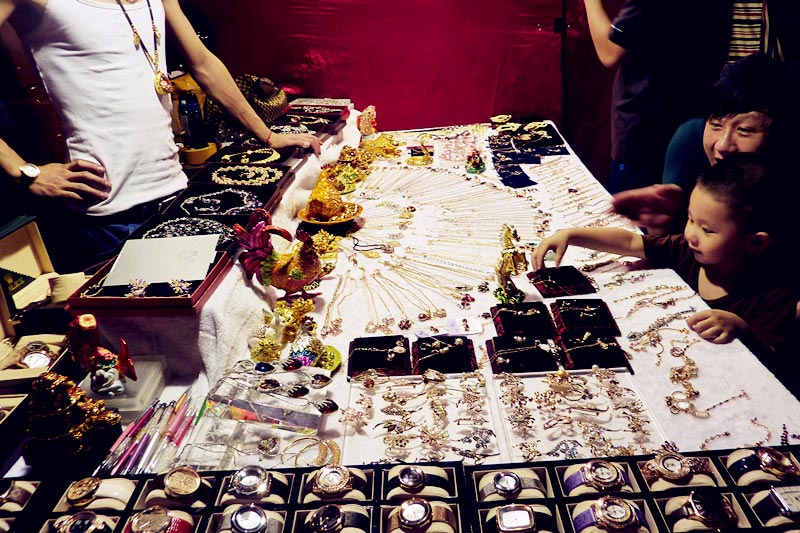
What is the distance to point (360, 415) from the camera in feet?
5.50

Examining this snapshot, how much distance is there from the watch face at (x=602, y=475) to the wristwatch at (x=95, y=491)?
3.47 feet

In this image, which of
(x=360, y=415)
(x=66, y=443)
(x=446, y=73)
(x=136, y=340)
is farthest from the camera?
(x=446, y=73)

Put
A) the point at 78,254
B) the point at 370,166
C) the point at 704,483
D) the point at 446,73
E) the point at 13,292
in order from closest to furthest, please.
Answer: the point at 704,483
the point at 78,254
the point at 13,292
the point at 370,166
the point at 446,73

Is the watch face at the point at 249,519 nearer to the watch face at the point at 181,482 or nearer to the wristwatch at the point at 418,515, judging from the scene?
the watch face at the point at 181,482

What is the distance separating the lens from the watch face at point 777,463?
47.0 inches

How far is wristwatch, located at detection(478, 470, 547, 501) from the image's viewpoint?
3.92 ft

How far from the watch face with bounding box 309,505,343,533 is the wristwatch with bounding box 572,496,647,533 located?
1.65ft

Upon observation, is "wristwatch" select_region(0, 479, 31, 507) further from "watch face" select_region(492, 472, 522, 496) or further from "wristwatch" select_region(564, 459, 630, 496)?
"wristwatch" select_region(564, 459, 630, 496)

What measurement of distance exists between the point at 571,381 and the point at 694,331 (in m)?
0.56

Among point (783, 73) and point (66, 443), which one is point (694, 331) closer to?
point (783, 73)

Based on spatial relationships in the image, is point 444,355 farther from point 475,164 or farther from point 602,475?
point 475,164

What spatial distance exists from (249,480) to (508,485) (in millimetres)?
587

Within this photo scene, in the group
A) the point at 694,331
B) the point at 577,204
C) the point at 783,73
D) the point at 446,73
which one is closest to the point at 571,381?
the point at 694,331

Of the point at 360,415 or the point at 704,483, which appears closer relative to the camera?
the point at 704,483
